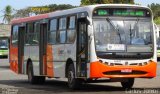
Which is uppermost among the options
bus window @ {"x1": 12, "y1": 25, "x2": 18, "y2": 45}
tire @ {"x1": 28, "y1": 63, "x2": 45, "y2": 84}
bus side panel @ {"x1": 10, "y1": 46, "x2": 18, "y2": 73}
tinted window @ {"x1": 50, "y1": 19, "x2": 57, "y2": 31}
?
tinted window @ {"x1": 50, "y1": 19, "x2": 57, "y2": 31}

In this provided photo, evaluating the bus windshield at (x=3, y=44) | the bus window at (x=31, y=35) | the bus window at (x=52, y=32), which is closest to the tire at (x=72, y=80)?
the bus window at (x=52, y=32)

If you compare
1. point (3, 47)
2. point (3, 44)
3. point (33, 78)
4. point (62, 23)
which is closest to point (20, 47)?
point (33, 78)

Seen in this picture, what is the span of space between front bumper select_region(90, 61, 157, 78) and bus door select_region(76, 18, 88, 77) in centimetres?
58

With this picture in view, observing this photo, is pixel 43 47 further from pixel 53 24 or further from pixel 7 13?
pixel 7 13

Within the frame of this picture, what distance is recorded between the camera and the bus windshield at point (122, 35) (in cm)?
1834

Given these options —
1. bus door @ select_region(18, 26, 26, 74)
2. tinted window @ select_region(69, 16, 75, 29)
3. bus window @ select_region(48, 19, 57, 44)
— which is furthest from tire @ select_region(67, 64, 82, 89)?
bus door @ select_region(18, 26, 26, 74)

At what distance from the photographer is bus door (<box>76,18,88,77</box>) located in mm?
18719

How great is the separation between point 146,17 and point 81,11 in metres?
2.13

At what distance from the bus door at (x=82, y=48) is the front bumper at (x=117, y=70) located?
0.58 metres

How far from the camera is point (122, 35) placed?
18.5 meters

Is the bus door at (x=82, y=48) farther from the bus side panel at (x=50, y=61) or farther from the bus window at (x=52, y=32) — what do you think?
the bus side panel at (x=50, y=61)

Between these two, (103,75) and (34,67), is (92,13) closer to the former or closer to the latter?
(103,75)

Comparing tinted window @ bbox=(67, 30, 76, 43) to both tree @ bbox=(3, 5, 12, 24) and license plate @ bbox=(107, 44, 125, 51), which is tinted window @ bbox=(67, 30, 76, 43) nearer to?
license plate @ bbox=(107, 44, 125, 51)

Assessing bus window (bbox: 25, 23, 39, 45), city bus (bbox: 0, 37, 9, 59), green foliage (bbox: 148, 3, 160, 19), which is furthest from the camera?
green foliage (bbox: 148, 3, 160, 19)
